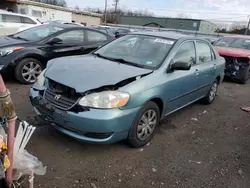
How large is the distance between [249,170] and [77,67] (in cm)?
275

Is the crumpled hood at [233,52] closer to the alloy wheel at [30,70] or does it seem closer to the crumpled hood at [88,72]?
the crumpled hood at [88,72]

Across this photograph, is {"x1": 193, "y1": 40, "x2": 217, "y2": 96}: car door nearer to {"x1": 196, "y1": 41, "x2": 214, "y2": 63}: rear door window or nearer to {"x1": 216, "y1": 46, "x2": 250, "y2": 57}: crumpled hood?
{"x1": 196, "y1": 41, "x2": 214, "y2": 63}: rear door window

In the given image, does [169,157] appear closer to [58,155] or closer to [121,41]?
[58,155]

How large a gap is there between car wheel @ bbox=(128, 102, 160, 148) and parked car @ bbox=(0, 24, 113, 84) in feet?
11.3

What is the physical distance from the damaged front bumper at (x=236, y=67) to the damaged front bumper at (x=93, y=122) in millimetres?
5981

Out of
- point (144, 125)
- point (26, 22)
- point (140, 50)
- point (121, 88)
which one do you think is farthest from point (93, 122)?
point (26, 22)

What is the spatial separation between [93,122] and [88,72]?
75 centimetres

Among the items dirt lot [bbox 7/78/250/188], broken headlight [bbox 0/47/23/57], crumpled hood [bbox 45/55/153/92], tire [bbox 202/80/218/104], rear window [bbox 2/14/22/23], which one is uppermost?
rear window [bbox 2/14/22/23]

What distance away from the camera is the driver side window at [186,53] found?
12.0ft

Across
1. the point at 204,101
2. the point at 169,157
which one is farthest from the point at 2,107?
the point at 204,101

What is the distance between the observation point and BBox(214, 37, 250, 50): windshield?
327 inches

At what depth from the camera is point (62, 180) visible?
8.07ft

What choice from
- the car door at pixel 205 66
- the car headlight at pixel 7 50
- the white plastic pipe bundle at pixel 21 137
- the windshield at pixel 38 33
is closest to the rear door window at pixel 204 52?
the car door at pixel 205 66

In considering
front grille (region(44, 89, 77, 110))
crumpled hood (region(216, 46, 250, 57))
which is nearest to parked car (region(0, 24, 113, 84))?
front grille (region(44, 89, 77, 110))
